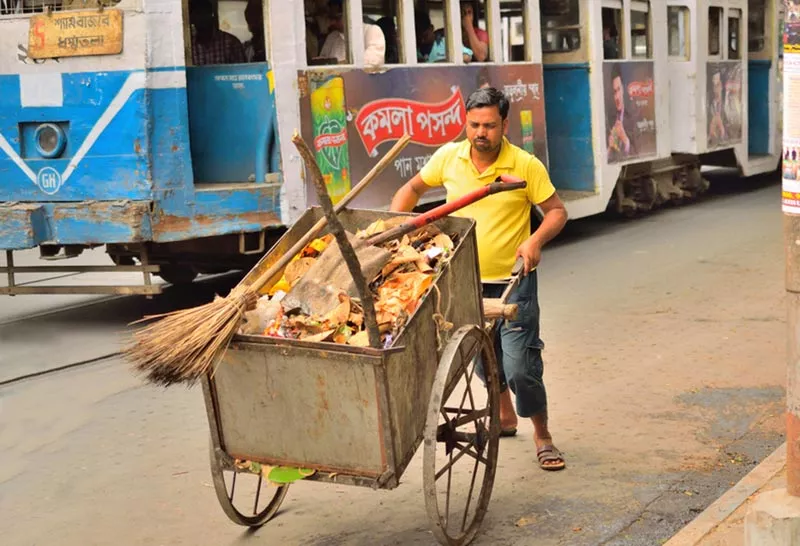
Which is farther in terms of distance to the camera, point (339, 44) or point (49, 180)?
point (339, 44)

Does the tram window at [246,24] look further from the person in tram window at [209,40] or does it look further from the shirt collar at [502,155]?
the shirt collar at [502,155]

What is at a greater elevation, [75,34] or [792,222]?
[75,34]

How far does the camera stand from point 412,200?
5.43 metres

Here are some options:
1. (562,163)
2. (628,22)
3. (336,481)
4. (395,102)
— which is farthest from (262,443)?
(628,22)

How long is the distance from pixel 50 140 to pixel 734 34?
1106cm

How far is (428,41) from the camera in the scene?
10.8m

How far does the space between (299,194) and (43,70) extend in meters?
2.11

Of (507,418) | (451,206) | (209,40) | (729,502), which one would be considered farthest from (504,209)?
(209,40)

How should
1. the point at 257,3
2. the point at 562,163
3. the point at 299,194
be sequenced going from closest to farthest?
the point at 299,194 < the point at 257,3 < the point at 562,163

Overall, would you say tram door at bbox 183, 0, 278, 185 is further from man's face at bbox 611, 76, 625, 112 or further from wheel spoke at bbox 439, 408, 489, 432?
man's face at bbox 611, 76, 625, 112

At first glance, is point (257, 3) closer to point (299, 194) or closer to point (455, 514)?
point (299, 194)

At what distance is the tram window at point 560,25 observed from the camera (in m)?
13.2

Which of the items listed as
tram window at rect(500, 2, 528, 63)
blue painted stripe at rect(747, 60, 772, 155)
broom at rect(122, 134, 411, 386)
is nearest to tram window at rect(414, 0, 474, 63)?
tram window at rect(500, 2, 528, 63)

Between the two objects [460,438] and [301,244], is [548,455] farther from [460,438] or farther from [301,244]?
[301,244]
